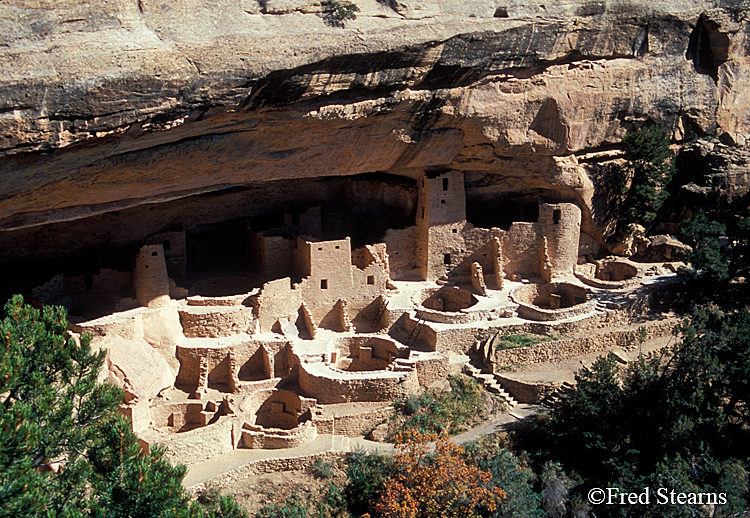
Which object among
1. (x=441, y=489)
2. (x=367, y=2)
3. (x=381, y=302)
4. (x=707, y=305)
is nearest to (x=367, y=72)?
(x=367, y=2)

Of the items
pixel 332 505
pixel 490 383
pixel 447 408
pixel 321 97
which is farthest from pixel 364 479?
pixel 321 97

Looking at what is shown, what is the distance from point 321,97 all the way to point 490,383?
772cm

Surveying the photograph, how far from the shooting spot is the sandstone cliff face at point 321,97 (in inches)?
648

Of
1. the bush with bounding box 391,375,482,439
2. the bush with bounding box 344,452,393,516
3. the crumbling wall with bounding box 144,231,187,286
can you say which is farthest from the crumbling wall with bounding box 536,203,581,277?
the crumbling wall with bounding box 144,231,187,286

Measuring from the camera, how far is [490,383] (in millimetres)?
21422

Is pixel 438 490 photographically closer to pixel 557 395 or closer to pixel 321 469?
pixel 321 469

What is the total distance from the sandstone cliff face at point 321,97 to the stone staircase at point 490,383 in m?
5.65

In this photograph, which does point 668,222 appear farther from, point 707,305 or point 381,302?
point 381,302

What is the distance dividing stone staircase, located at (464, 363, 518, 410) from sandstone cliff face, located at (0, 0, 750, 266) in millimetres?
5646

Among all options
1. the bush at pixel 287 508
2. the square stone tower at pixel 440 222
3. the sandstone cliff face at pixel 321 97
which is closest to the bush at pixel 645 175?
the sandstone cliff face at pixel 321 97

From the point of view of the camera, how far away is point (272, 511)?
1888cm

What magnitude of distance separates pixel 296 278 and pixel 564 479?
8.57 meters

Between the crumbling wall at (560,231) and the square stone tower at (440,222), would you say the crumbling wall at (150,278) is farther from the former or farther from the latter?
the crumbling wall at (560,231)

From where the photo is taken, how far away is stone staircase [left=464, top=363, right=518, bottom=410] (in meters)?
21.3
